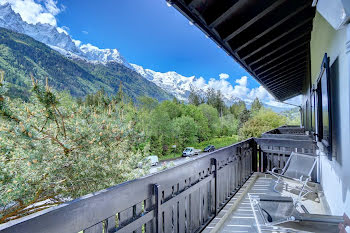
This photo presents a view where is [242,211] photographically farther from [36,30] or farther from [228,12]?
[36,30]

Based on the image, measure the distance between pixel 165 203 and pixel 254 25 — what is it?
315 centimetres

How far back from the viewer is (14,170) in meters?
4.40

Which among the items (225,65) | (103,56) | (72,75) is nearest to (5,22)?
(72,75)

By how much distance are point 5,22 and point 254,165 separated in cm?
13402

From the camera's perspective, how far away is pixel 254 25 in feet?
11.2

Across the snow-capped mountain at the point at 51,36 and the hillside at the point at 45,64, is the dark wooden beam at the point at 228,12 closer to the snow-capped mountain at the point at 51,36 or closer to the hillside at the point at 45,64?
the hillside at the point at 45,64

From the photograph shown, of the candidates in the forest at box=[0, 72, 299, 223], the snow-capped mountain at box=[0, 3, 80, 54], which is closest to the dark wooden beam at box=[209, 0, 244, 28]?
the forest at box=[0, 72, 299, 223]

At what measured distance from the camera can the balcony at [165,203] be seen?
91 centimetres

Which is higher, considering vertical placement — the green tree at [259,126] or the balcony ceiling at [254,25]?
the balcony ceiling at [254,25]

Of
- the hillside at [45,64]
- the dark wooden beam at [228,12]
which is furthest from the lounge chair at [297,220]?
the hillside at [45,64]

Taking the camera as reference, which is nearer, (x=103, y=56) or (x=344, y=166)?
(x=344, y=166)

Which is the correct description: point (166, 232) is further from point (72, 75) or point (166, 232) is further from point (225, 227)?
point (72, 75)

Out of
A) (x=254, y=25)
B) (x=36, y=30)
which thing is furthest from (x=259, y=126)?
(x=36, y=30)

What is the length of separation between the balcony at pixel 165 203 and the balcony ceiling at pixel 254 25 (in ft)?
5.46
